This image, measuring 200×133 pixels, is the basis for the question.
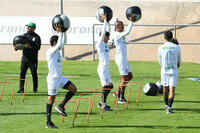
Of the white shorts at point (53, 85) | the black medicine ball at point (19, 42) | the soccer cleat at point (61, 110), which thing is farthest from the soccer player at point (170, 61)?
the black medicine ball at point (19, 42)

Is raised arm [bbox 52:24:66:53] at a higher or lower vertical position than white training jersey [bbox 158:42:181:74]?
higher

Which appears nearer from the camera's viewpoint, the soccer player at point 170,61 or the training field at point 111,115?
the training field at point 111,115

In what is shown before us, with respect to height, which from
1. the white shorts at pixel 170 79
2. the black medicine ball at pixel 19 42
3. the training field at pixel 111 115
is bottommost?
the training field at pixel 111 115

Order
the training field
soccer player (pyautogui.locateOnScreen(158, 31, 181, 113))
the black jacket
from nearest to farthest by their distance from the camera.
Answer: the training field < soccer player (pyautogui.locateOnScreen(158, 31, 181, 113)) < the black jacket

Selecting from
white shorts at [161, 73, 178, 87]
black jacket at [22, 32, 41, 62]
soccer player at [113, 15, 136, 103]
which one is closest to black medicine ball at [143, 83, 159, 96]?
soccer player at [113, 15, 136, 103]

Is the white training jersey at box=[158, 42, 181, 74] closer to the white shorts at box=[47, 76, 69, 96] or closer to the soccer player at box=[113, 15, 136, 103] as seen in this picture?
the soccer player at box=[113, 15, 136, 103]

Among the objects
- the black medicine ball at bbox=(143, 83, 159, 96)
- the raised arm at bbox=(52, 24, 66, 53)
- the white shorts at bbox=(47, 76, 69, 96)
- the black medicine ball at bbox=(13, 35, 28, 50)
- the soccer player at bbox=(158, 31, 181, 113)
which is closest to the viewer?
the raised arm at bbox=(52, 24, 66, 53)

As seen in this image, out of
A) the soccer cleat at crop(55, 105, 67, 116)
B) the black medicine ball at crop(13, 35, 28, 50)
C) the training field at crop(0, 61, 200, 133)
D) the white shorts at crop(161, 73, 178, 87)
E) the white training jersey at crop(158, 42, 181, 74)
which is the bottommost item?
the training field at crop(0, 61, 200, 133)

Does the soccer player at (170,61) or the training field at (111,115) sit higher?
the soccer player at (170,61)

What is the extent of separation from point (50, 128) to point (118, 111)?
2751mm

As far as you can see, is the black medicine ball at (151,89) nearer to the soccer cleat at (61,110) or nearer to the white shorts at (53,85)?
the soccer cleat at (61,110)

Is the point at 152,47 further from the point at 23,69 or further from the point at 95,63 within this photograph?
the point at 23,69

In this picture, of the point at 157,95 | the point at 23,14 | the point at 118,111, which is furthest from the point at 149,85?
the point at 23,14

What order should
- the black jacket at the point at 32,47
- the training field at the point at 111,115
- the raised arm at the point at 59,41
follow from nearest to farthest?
1. the raised arm at the point at 59,41
2. the training field at the point at 111,115
3. the black jacket at the point at 32,47
